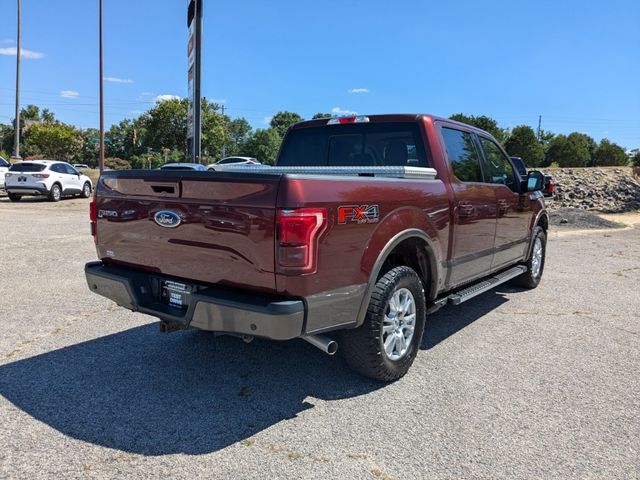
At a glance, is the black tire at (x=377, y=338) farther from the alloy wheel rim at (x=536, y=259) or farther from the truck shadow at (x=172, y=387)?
the alloy wheel rim at (x=536, y=259)

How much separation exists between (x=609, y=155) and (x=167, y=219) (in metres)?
62.8

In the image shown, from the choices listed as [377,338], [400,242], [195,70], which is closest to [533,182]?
[400,242]

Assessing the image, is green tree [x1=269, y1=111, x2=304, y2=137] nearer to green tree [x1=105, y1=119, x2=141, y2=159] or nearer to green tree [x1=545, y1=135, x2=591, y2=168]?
green tree [x1=105, y1=119, x2=141, y2=159]

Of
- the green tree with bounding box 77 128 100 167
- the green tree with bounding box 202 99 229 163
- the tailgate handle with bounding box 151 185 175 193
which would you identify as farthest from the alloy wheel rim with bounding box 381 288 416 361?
the green tree with bounding box 77 128 100 167

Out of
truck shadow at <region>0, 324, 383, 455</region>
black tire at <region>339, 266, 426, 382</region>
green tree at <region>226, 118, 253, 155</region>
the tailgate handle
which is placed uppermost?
green tree at <region>226, 118, 253, 155</region>

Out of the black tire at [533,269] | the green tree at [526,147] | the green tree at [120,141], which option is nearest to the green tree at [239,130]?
the green tree at [120,141]

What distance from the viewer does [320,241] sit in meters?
3.06

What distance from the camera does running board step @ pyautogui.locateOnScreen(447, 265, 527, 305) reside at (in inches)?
180

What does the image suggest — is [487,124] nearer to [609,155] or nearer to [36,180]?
[609,155]

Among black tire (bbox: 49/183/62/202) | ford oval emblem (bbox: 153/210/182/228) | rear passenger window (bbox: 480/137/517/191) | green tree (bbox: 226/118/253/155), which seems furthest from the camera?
green tree (bbox: 226/118/253/155)

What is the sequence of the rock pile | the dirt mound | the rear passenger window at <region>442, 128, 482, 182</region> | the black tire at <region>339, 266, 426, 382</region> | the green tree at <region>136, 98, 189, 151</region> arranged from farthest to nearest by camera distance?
1. the green tree at <region>136, 98, 189, 151</region>
2. the rock pile
3. the dirt mound
4. the rear passenger window at <region>442, 128, 482, 182</region>
5. the black tire at <region>339, 266, 426, 382</region>

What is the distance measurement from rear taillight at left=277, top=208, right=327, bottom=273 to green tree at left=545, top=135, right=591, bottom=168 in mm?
62635

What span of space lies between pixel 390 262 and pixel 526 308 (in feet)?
9.62

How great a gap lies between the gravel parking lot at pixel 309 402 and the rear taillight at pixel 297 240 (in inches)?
40.6
